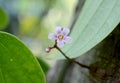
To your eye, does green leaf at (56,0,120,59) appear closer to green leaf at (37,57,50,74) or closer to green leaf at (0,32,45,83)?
green leaf at (0,32,45,83)

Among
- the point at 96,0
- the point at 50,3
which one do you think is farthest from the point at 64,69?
the point at 50,3

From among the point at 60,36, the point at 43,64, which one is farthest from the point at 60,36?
the point at 43,64

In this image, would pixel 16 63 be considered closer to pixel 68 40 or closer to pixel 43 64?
pixel 68 40

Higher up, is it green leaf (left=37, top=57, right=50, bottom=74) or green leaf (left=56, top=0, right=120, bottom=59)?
green leaf (left=56, top=0, right=120, bottom=59)

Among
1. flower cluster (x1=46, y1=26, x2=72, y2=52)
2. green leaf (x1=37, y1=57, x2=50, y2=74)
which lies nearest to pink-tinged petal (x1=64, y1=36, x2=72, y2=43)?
flower cluster (x1=46, y1=26, x2=72, y2=52)

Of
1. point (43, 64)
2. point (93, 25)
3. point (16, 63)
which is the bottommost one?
point (43, 64)

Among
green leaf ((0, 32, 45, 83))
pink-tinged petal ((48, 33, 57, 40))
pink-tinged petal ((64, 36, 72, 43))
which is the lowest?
green leaf ((0, 32, 45, 83))
